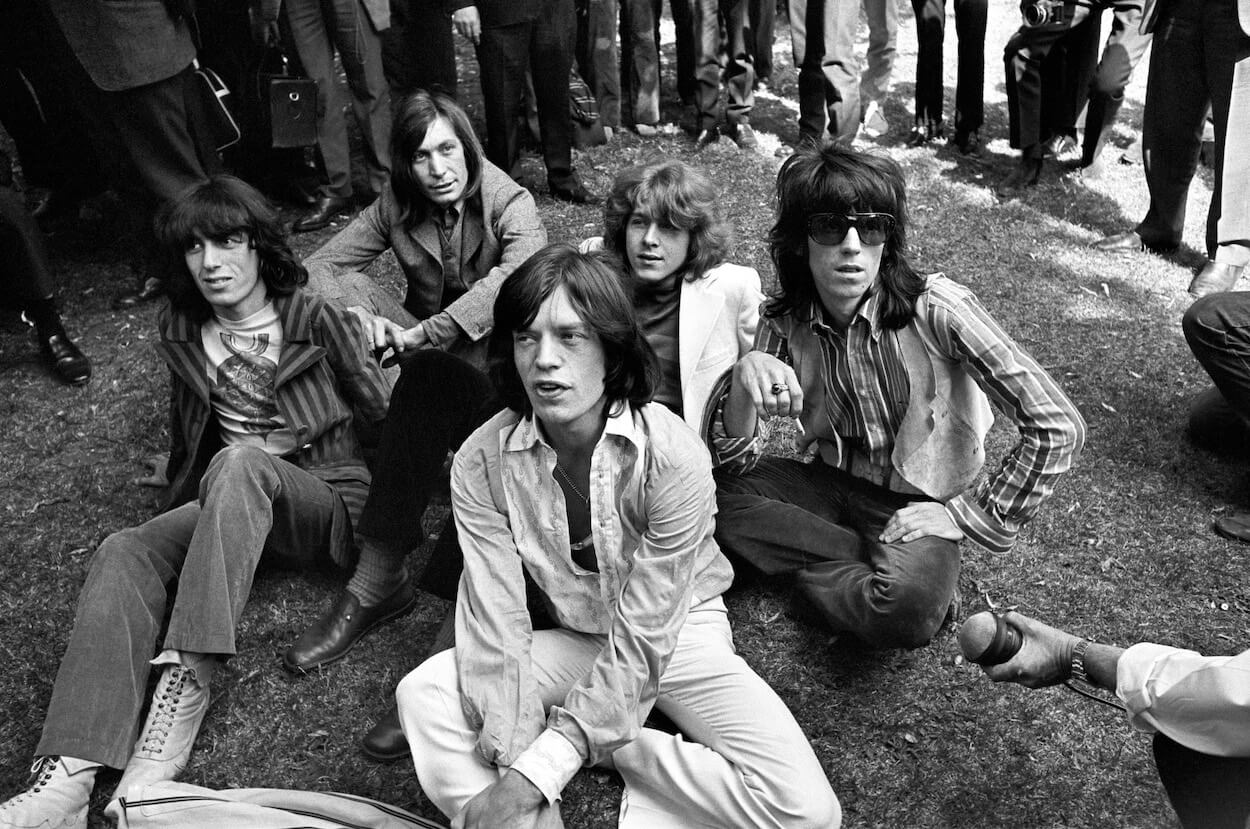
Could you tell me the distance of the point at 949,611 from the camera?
3625 mm

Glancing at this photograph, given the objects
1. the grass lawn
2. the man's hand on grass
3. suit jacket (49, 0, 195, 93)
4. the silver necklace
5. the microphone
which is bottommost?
the grass lawn

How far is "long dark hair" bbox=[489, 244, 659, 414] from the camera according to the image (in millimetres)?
2889

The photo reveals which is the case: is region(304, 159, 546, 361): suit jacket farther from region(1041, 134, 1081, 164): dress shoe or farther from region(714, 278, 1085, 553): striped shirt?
region(1041, 134, 1081, 164): dress shoe

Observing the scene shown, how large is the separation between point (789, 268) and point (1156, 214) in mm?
3568

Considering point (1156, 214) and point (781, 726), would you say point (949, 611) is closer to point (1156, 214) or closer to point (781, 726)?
point (781, 726)

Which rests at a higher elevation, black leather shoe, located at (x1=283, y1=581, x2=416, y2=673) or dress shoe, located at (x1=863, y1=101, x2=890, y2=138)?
dress shoe, located at (x1=863, y1=101, x2=890, y2=138)

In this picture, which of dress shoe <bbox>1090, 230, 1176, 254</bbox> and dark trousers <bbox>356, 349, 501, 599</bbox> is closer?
dark trousers <bbox>356, 349, 501, 599</bbox>

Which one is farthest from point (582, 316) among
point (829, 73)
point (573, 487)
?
point (829, 73)

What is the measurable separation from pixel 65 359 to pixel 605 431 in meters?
3.62

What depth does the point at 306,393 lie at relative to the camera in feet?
12.5

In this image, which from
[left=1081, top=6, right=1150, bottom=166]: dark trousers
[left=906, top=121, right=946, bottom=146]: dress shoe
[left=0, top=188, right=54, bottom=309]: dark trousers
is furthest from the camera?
[left=906, top=121, right=946, bottom=146]: dress shoe

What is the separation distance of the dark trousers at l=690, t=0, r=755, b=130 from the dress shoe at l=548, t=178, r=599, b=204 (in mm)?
1289

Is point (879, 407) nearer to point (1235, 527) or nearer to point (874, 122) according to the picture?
point (1235, 527)

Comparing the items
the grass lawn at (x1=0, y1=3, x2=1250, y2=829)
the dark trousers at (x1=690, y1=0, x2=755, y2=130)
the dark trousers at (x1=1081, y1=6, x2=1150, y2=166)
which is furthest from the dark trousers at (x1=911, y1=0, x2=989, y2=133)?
the grass lawn at (x1=0, y1=3, x2=1250, y2=829)
